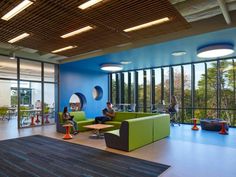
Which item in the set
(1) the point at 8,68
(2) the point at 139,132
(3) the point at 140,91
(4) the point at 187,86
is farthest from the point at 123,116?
(1) the point at 8,68

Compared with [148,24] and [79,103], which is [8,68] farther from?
[148,24]

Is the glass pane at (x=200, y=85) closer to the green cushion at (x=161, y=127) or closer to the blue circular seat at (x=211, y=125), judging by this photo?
the blue circular seat at (x=211, y=125)

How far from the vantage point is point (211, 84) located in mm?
8539

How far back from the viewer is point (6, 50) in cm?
741

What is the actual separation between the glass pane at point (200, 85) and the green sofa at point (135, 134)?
3.99 m

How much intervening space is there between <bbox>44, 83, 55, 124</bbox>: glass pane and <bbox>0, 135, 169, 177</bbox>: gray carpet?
415cm

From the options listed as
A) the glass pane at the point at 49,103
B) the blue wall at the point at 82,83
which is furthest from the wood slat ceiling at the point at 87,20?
the glass pane at the point at 49,103

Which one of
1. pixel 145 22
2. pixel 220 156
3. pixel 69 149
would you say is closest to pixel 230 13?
pixel 145 22

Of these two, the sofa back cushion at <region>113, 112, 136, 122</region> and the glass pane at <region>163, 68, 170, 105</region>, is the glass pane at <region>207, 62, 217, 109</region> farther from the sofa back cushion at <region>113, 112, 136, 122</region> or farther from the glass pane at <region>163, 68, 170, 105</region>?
the sofa back cushion at <region>113, 112, 136, 122</region>

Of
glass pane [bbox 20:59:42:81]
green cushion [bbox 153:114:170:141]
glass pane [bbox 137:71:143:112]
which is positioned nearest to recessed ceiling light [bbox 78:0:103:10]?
green cushion [bbox 153:114:170:141]

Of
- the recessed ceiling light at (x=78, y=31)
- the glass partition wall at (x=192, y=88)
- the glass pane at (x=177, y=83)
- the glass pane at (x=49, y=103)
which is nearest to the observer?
the recessed ceiling light at (x=78, y=31)

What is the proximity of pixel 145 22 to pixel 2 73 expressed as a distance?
8015 millimetres

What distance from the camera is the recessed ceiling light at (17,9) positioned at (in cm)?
299

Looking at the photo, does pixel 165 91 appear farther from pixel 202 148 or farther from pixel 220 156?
pixel 220 156
